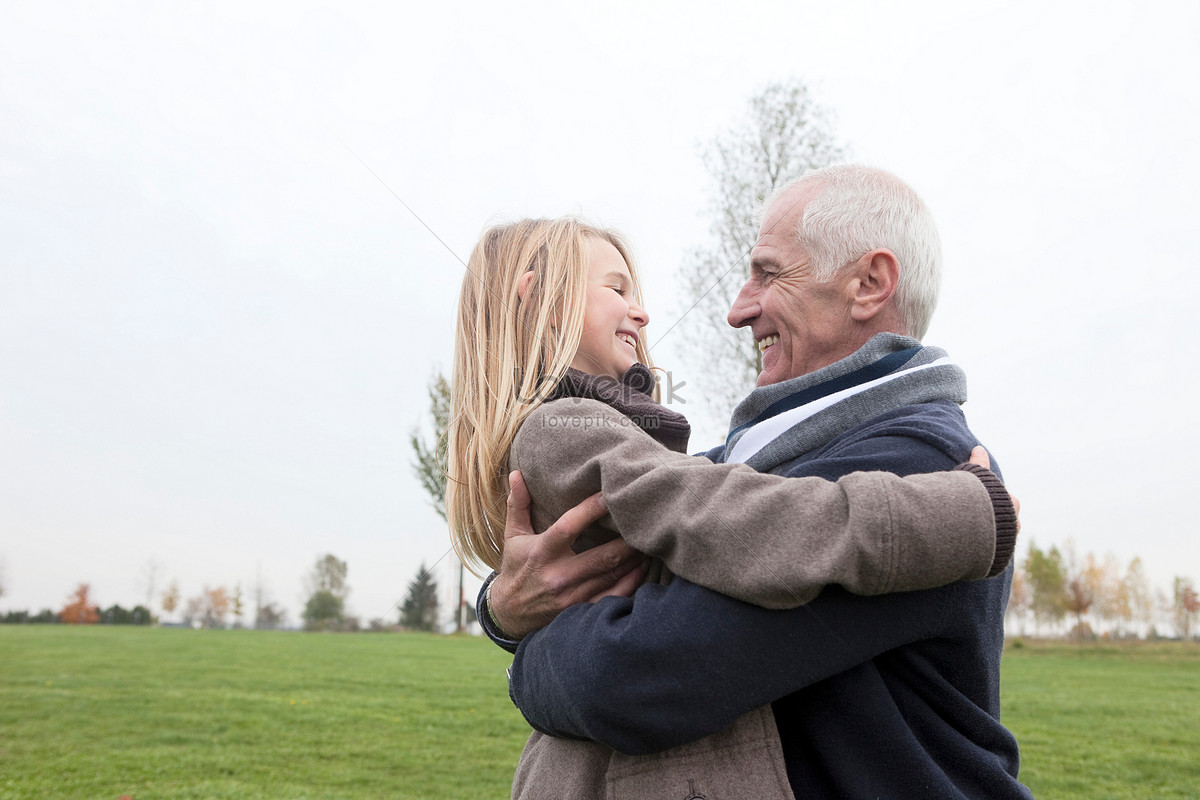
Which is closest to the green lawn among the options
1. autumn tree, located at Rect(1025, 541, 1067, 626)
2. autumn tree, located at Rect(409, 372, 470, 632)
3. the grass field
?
the grass field

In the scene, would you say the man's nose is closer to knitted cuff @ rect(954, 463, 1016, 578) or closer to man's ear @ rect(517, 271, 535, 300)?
man's ear @ rect(517, 271, 535, 300)

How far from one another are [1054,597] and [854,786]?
145ft

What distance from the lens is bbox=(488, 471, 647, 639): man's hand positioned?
5.71 ft

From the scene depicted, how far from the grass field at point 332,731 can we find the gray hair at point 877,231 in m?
6.15

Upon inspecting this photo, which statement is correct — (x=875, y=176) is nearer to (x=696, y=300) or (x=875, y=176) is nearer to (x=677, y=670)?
(x=677, y=670)

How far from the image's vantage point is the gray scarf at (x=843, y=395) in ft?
5.99

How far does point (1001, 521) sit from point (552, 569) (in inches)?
35.6

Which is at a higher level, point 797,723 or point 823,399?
point 823,399

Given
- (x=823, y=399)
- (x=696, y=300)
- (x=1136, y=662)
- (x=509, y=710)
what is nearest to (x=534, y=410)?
(x=823, y=399)

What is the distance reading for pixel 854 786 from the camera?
1.51 m

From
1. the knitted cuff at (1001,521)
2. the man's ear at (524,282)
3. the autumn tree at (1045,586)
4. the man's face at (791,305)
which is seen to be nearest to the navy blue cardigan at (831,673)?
the knitted cuff at (1001,521)

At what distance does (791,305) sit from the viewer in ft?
7.33

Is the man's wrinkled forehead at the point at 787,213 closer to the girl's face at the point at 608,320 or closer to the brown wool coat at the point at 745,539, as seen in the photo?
the girl's face at the point at 608,320

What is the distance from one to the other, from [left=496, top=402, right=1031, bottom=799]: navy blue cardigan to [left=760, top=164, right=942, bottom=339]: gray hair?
21.9 inches
